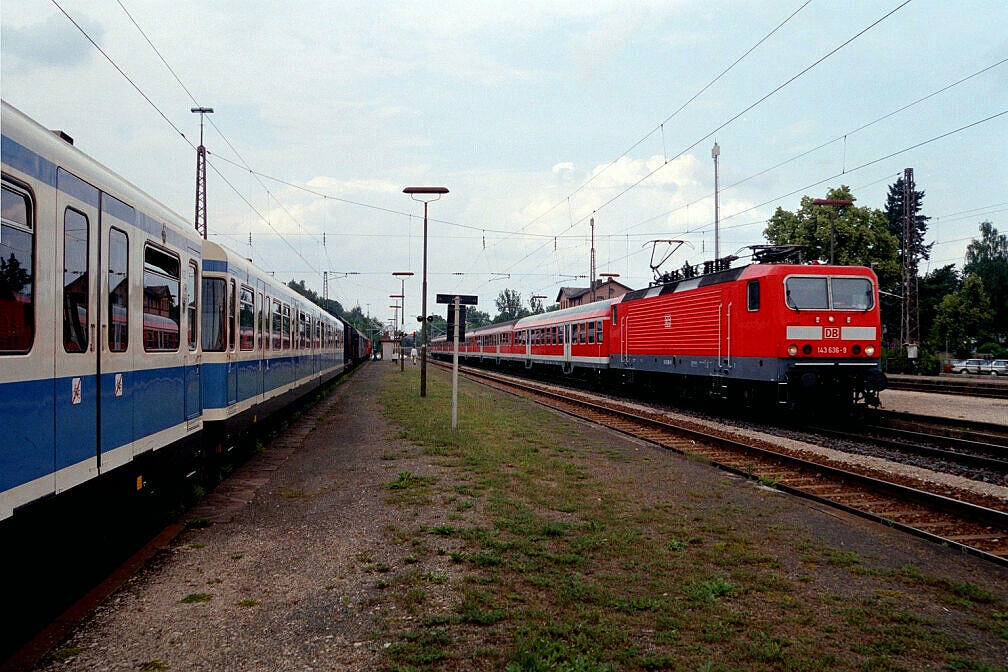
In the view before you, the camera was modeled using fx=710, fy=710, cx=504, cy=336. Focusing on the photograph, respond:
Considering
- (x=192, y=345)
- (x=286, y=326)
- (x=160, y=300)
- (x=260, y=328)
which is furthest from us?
(x=286, y=326)

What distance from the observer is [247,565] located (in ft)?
19.6

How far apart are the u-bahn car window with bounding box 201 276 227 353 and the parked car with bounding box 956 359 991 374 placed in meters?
50.3

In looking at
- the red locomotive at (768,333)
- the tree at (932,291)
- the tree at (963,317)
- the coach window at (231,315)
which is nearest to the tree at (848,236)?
the tree at (963,317)

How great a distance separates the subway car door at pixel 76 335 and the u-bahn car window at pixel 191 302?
107 inches

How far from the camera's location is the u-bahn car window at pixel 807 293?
14469 millimetres

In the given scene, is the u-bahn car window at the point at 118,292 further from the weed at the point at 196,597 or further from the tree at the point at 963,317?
the tree at the point at 963,317

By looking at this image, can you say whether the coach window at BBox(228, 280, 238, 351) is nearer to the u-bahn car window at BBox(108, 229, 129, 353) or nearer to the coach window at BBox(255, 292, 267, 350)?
the coach window at BBox(255, 292, 267, 350)

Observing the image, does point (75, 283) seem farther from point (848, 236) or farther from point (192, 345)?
point (848, 236)

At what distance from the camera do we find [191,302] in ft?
27.0

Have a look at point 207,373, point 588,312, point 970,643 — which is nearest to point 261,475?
point 207,373

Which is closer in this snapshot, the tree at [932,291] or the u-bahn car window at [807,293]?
the u-bahn car window at [807,293]

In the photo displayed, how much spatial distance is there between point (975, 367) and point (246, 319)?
49991mm

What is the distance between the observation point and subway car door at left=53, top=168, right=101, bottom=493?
460 cm

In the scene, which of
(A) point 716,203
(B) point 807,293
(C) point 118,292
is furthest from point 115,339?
(A) point 716,203
